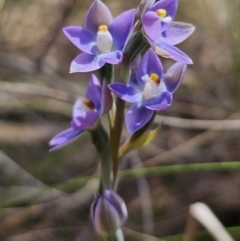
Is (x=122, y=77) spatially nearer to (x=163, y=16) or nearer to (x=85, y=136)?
(x=163, y=16)

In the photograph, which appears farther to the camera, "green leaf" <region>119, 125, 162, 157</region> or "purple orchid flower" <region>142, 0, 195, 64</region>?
"green leaf" <region>119, 125, 162, 157</region>

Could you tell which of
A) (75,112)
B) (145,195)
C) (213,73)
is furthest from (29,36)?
(75,112)

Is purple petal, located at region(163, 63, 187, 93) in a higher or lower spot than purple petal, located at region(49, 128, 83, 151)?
higher

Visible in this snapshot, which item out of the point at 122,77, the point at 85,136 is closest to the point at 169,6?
the point at 122,77

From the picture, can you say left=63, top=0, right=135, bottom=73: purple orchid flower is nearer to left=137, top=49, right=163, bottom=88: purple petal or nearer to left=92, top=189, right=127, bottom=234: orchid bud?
left=137, top=49, right=163, bottom=88: purple petal

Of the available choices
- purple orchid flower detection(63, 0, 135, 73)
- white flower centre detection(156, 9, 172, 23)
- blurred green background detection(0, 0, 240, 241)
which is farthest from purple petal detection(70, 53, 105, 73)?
blurred green background detection(0, 0, 240, 241)
